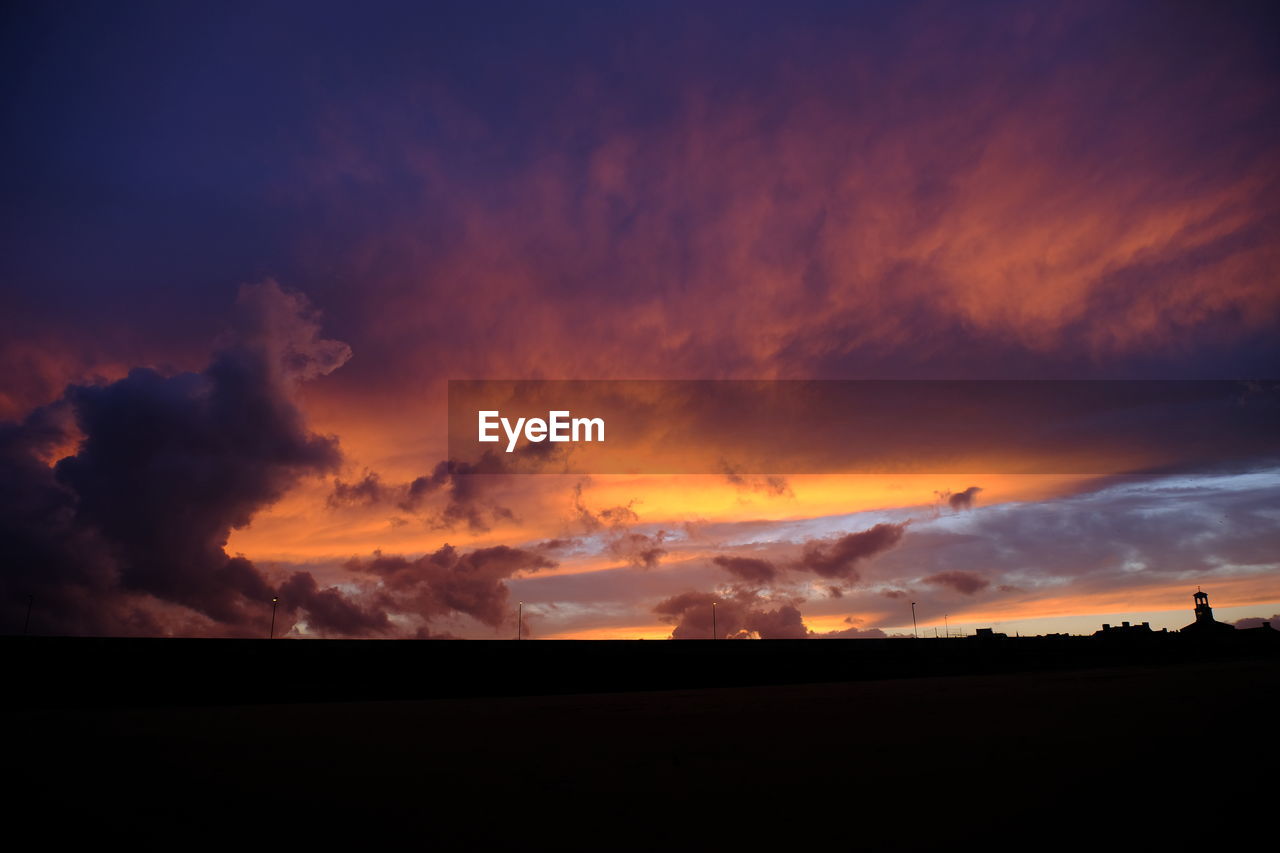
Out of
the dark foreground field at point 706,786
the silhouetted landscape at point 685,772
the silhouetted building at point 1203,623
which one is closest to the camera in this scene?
the dark foreground field at point 706,786

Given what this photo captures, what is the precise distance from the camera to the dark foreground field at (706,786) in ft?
18.1

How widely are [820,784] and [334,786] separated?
5643mm

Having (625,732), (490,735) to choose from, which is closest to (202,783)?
(490,735)

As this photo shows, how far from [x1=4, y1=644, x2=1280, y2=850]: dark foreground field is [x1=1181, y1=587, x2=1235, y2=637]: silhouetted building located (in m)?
121

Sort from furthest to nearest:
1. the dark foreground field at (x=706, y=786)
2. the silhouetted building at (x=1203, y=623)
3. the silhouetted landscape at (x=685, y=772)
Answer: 1. the silhouetted building at (x=1203, y=623)
2. the silhouetted landscape at (x=685, y=772)
3. the dark foreground field at (x=706, y=786)

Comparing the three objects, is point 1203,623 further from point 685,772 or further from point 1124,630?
point 685,772

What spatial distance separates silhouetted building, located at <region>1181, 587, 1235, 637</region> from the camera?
105406 millimetres

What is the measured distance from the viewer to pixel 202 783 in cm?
856

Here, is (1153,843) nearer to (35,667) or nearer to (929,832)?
(929,832)

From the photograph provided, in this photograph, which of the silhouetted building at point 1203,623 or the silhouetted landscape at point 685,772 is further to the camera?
the silhouetted building at point 1203,623

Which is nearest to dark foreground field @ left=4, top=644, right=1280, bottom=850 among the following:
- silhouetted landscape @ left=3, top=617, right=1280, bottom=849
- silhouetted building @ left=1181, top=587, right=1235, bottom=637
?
silhouetted landscape @ left=3, top=617, right=1280, bottom=849

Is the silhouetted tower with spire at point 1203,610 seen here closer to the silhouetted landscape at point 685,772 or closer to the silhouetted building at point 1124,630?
the silhouetted building at point 1124,630

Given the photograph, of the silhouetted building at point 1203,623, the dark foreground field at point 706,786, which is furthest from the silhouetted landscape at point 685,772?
the silhouetted building at point 1203,623

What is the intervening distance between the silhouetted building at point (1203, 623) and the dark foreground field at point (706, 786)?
121 meters
